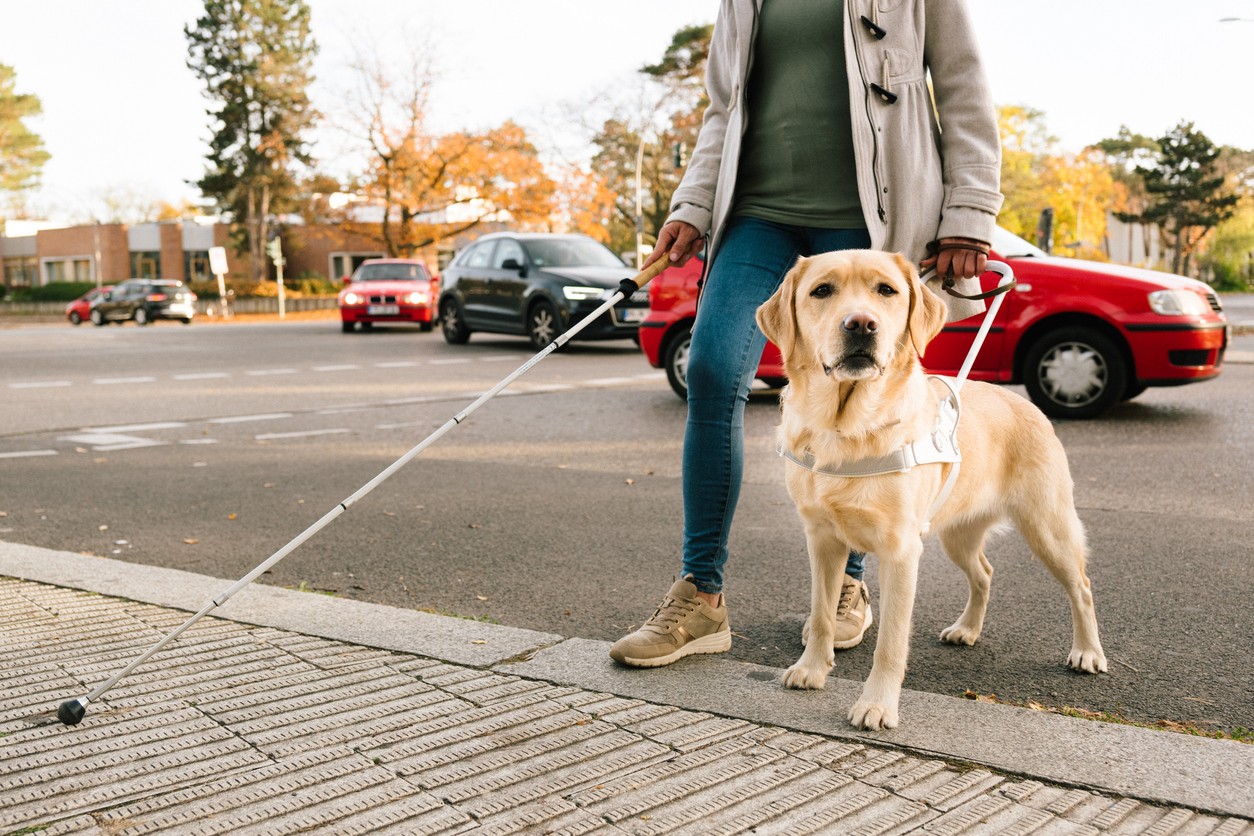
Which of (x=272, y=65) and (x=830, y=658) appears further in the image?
(x=272, y=65)

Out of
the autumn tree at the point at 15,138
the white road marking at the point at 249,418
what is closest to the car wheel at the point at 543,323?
the white road marking at the point at 249,418

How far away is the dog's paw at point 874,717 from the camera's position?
2750mm

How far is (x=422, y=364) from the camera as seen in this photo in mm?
16156

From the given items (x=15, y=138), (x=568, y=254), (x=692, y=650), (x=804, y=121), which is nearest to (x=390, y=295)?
(x=568, y=254)

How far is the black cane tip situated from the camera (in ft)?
8.92

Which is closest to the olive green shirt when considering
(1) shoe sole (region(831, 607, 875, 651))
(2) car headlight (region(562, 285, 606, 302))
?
(1) shoe sole (region(831, 607, 875, 651))

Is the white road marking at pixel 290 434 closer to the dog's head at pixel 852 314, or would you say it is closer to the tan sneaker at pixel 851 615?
the tan sneaker at pixel 851 615

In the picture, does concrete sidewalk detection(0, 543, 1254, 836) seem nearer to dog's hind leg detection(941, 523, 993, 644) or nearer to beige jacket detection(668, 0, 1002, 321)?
dog's hind leg detection(941, 523, 993, 644)

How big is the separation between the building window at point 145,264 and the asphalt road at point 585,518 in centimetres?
7132

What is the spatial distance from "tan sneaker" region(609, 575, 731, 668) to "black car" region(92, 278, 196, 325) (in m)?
42.3

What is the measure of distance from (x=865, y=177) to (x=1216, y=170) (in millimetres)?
77956

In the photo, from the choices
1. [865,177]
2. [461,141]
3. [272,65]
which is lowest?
[865,177]

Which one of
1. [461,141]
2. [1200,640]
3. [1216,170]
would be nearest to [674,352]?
[1200,640]

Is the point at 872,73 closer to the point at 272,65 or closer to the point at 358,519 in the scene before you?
the point at 358,519
